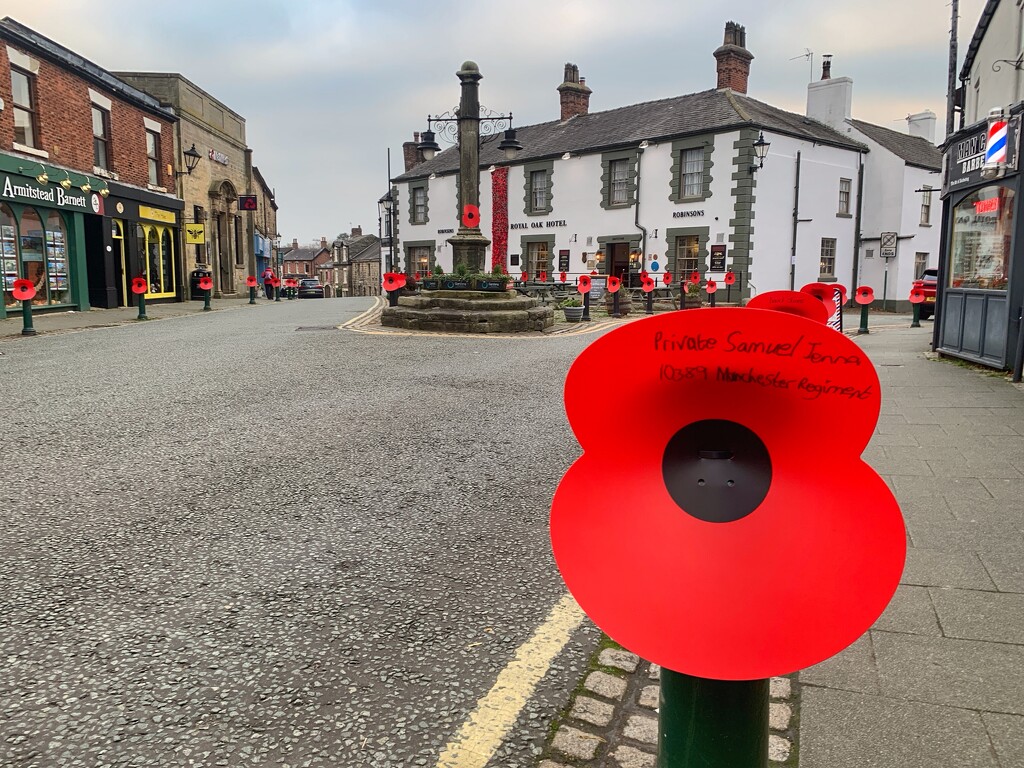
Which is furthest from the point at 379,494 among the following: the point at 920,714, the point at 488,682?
the point at 920,714

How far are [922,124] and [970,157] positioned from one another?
31.3m

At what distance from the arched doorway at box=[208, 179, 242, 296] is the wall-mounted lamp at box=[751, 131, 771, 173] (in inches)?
819

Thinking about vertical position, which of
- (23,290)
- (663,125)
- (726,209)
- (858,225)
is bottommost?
(23,290)

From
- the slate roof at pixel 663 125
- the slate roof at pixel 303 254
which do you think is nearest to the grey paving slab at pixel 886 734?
the slate roof at pixel 663 125

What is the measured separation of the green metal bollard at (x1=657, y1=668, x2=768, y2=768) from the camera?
4.56ft

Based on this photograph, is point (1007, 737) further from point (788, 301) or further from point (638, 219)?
point (638, 219)

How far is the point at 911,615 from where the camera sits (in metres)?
2.80

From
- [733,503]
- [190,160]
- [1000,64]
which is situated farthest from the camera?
[190,160]

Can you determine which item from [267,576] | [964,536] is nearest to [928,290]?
[964,536]

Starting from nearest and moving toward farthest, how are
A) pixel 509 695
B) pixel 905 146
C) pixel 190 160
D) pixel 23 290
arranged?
pixel 509 695, pixel 23 290, pixel 190 160, pixel 905 146

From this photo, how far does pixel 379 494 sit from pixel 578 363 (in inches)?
127

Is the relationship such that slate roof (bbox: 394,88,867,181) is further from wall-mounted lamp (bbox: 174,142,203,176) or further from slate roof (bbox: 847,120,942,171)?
wall-mounted lamp (bbox: 174,142,203,176)

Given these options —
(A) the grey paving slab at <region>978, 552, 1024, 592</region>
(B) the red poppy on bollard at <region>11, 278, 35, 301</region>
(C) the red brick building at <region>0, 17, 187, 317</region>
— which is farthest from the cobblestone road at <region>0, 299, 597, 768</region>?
(C) the red brick building at <region>0, 17, 187, 317</region>

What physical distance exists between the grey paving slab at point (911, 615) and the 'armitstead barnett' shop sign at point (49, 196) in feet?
59.5
